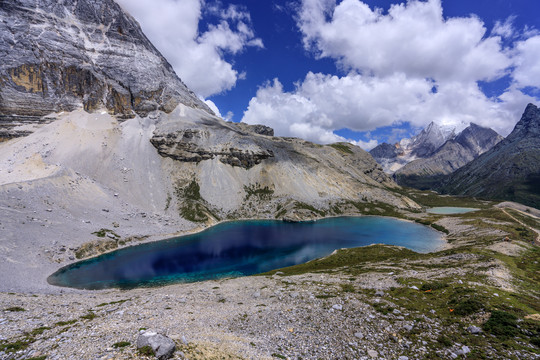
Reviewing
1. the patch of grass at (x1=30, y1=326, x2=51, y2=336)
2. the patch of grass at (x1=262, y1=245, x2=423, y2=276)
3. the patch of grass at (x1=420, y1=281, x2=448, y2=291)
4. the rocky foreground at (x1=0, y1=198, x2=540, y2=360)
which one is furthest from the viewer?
the patch of grass at (x1=262, y1=245, x2=423, y2=276)

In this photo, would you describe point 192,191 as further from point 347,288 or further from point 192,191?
point 347,288

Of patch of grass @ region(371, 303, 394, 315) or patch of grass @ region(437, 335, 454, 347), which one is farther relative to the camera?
patch of grass @ region(371, 303, 394, 315)

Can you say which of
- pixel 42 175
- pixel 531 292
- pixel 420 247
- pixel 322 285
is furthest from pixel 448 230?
pixel 42 175

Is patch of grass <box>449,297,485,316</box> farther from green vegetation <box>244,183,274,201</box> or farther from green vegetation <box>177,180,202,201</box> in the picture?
green vegetation <box>244,183,274,201</box>

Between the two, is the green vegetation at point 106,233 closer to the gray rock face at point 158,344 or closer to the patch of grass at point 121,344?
the patch of grass at point 121,344

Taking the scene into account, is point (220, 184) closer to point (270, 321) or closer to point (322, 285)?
point (322, 285)

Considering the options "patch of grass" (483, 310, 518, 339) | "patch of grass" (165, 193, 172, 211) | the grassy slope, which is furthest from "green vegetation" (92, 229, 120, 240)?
"patch of grass" (483, 310, 518, 339)

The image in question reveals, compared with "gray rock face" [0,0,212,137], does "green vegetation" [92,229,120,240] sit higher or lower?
lower
